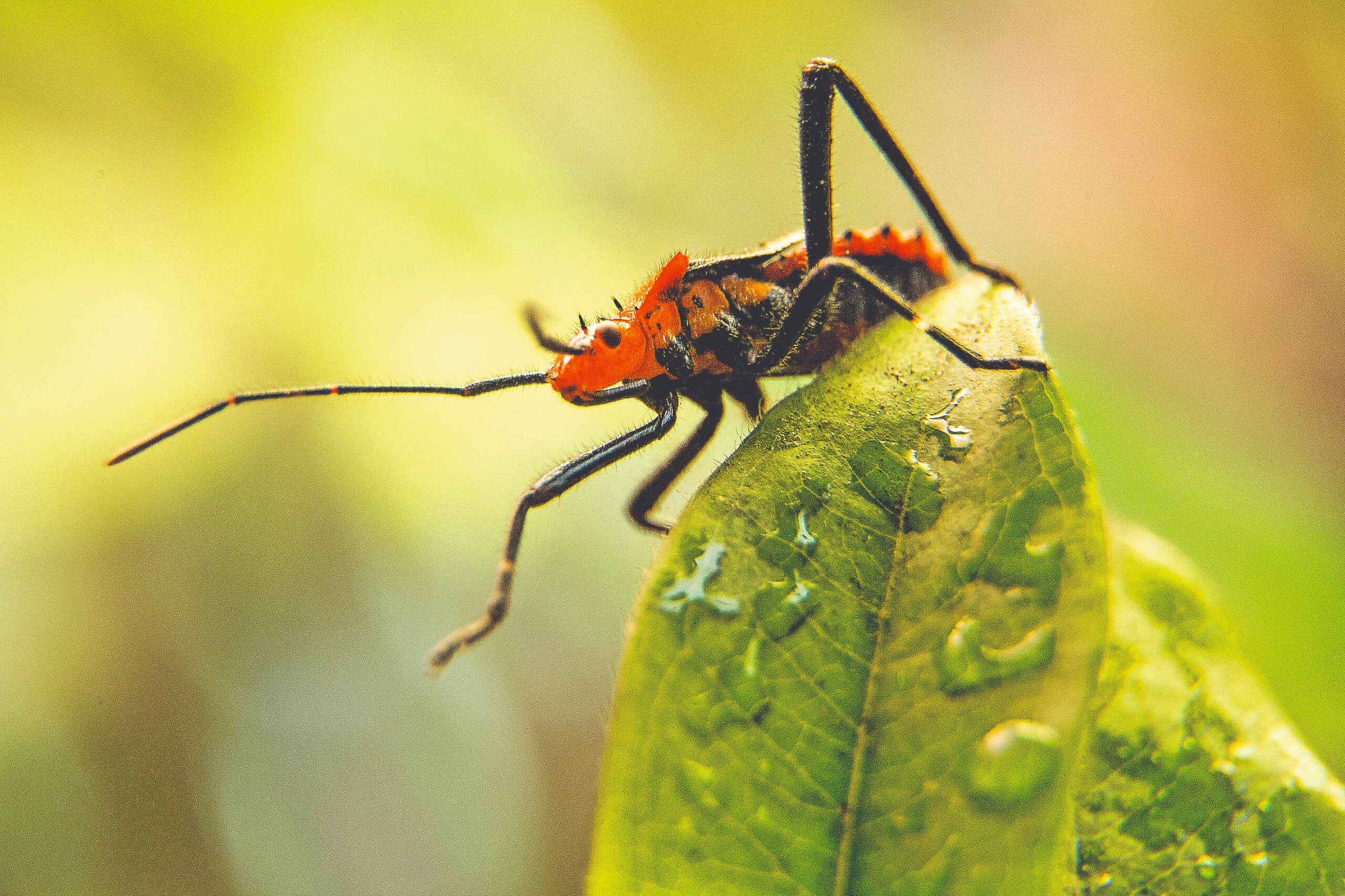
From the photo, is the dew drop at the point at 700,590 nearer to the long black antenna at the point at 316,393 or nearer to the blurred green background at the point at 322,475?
the long black antenna at the point at 316,393

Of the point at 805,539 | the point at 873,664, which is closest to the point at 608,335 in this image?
the point at 805,539

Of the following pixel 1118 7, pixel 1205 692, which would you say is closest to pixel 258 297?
pixel 1205 692

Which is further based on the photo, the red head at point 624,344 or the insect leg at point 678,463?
the insect leg at point 678,463

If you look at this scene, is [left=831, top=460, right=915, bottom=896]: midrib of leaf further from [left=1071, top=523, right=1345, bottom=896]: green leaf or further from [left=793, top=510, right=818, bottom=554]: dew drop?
[left=1071, top=523, right=1345, bottom=896]: green leaf

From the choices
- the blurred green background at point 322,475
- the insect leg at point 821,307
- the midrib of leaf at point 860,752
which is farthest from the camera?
the blurred green background at point 322,475

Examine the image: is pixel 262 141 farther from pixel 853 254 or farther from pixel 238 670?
pixel 853 254

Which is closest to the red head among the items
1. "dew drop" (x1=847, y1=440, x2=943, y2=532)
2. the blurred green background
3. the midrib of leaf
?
the blurred green background

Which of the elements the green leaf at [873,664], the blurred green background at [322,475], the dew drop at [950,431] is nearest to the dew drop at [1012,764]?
the green leaf at [873,664]
